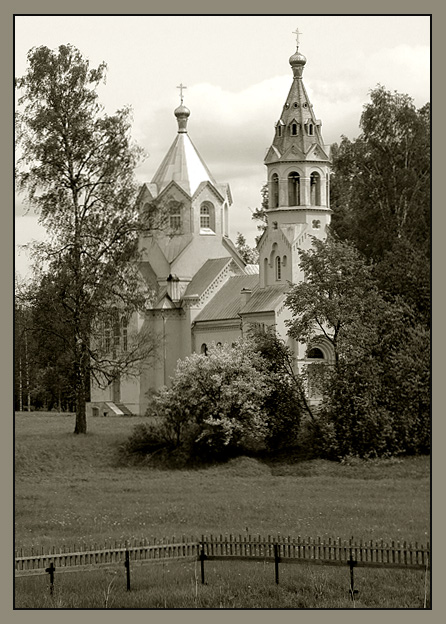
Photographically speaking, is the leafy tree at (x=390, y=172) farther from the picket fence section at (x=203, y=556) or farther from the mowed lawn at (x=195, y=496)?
the picket fence section at (x=203, y=556)

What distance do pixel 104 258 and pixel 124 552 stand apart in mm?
20386

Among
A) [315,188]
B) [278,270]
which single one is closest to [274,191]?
[315,188]

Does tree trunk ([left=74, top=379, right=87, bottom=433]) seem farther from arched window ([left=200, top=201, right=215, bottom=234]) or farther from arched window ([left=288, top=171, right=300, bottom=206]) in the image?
arched window ([left=200, top=201, right=215, bottom=234])

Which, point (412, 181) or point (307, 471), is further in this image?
point (412, 181)

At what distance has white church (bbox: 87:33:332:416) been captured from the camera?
2190 inches

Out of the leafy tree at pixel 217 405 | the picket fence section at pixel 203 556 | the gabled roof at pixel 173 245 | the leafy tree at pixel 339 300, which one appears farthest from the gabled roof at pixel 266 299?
the picket fence section at pixel 203 556

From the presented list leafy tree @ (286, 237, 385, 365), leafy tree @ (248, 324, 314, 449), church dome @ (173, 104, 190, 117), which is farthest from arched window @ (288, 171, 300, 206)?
leafy tree @ (248, 324, 314, 449)

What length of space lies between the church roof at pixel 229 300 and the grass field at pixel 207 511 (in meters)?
15.8

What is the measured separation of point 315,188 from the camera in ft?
185

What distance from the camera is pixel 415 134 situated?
146 feet

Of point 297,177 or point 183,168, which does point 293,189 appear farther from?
point 183,168

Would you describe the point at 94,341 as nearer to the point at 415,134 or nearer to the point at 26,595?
the point at 415,134

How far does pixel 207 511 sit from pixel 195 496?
9.92 feet

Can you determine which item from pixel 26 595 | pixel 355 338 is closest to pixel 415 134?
pixel 355 338
